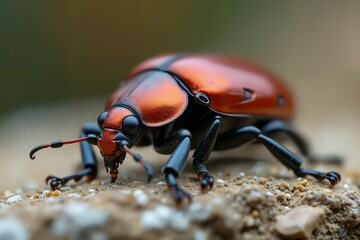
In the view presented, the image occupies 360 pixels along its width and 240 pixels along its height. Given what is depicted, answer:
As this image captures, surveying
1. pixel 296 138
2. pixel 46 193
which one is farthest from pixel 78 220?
pixel 296 138

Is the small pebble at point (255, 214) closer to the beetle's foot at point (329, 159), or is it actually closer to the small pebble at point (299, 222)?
the small pebble at point (299, 222)

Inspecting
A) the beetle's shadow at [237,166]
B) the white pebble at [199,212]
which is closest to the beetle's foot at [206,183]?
the white pebble at [199,212]

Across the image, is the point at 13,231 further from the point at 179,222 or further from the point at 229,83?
the point at 229,83

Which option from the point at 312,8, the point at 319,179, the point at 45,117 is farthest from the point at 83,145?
the point at 312,8

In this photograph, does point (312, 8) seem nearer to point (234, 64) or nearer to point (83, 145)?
point (234, 64)

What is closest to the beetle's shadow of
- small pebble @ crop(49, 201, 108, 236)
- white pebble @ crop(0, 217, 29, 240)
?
small pebble @ crop(49, 201, 108, 236)
